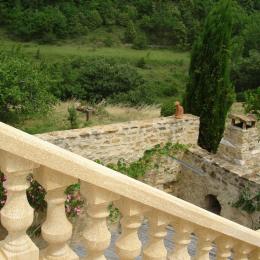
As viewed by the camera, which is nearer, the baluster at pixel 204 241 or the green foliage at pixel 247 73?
the baluster at pixel 204 241

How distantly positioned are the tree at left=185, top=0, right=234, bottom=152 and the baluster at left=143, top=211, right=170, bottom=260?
27.9ft

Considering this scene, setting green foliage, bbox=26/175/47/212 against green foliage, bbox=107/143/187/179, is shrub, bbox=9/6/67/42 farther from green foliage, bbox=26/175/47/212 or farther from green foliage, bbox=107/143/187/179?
green foliage, bbox=26/175/47/212

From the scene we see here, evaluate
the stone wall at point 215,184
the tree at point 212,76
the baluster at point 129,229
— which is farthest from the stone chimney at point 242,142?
the baluster at point 129,229

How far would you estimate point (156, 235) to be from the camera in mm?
2223

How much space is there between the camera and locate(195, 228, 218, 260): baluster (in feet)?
8.24

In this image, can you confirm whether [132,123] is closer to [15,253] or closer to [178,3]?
[15,253]

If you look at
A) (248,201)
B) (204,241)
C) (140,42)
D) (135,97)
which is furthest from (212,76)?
(140,42)

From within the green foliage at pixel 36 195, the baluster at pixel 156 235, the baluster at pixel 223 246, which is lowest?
the green foliage at pixel 36 195

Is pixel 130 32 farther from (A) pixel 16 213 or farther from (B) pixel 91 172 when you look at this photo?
(A) pixel 16 213

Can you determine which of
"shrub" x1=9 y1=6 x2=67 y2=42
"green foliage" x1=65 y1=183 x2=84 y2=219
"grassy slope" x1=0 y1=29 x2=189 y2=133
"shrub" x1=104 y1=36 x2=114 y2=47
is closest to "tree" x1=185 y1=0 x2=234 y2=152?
"green foliage" x1=65 y1=183 x2=84 y2=219

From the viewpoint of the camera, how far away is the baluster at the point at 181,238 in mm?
2326

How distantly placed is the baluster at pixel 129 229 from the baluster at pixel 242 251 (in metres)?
1.04

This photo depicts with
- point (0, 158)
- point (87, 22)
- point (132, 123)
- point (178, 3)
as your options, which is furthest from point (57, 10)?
point (0, 158)

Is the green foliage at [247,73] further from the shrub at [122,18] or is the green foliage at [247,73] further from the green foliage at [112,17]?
the shrub at [122,18]
